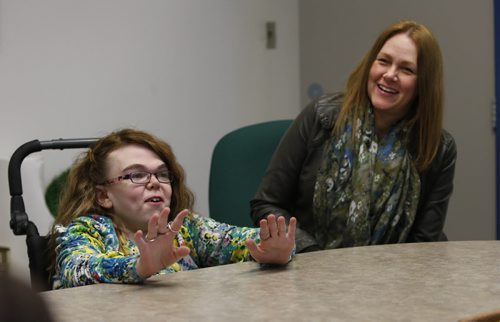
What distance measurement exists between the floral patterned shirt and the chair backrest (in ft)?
2.67

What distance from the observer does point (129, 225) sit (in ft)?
6.15

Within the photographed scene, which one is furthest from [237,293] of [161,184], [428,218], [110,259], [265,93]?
[265,93]

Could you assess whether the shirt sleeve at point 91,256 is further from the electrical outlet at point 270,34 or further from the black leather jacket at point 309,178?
the electrical outlet at point 270,34

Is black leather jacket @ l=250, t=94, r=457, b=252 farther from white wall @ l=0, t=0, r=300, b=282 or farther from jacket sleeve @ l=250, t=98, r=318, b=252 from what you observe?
white wall @ l=0, t=0, r=300, b=282

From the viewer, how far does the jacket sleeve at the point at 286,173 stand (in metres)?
2.54

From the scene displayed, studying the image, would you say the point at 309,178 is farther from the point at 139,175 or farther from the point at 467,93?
the point at 467,93

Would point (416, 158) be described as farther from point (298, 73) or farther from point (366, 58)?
point (298, 73)

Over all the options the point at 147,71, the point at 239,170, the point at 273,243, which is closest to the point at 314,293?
the point at 273,243

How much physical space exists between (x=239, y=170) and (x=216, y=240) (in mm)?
920

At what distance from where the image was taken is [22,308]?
1.24 feet

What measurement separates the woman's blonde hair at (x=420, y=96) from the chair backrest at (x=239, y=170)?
0.36 meters

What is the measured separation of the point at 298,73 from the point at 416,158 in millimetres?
2648

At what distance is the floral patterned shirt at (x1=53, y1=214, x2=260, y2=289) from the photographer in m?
1.51

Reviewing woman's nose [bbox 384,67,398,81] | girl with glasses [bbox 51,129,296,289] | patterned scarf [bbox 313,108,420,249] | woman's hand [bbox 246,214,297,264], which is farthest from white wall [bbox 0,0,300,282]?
woman's hand [bbox 246,214,297,264]
